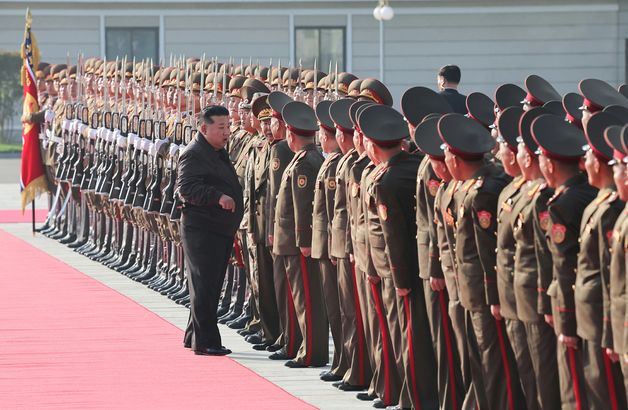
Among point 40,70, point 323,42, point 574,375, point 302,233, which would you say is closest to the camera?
point 574,375

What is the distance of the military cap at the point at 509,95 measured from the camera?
10.0 metres

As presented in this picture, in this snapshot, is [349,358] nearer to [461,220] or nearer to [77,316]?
[461,220]

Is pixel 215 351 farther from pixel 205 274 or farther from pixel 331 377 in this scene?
pixel 331 377

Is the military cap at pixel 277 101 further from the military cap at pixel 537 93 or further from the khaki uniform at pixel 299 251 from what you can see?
the military cap at pixel 537 93

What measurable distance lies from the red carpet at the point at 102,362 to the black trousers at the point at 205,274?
0.19m

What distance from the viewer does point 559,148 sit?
7.05 metres

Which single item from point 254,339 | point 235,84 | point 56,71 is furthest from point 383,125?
point 56,71

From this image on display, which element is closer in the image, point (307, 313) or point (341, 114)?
point (341, 114)

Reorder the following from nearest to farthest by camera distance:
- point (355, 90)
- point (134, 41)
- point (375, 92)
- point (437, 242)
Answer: point (437, 242) < point (375, 92) < point (355, 90) < point (134, 41)

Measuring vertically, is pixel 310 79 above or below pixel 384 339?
above

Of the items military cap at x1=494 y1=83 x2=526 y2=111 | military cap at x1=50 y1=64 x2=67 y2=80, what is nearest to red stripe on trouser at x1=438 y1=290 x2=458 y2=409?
military cap at x1=494 y1=83 x2=526 y2=111

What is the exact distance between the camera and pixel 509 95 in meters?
10.2

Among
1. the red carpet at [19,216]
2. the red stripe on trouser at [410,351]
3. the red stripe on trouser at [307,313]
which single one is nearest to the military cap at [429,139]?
the red stripe on trouser at [410,351]

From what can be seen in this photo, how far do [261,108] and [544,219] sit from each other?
463 centimetres
